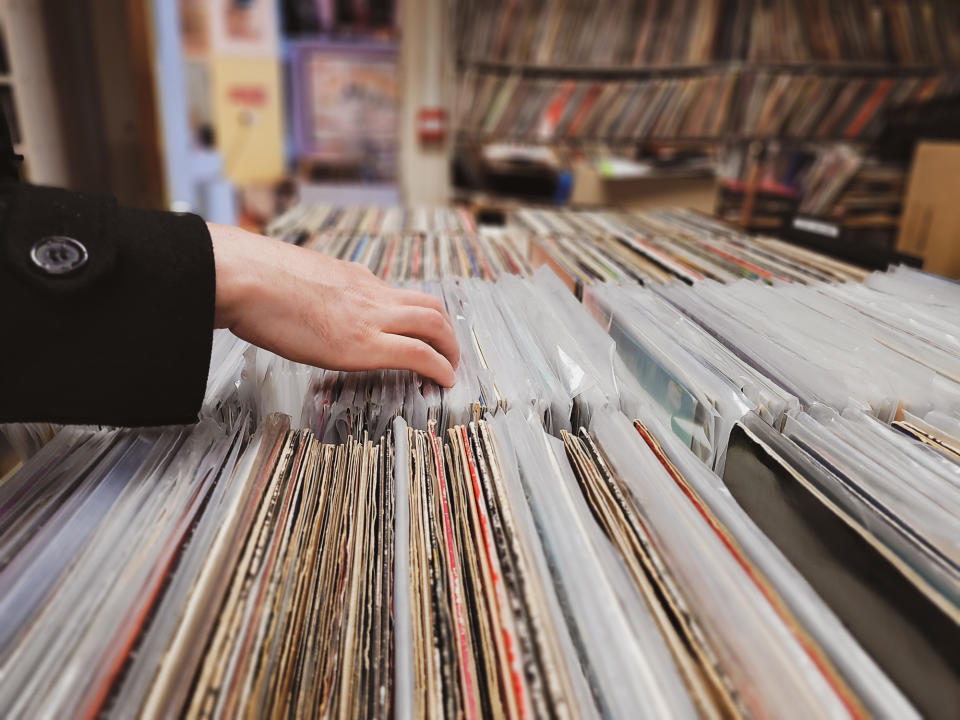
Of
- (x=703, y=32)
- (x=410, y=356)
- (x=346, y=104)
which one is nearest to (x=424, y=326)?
(x=410, y=356)

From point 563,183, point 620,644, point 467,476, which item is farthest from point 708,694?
point 563,183

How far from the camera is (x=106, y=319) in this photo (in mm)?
427

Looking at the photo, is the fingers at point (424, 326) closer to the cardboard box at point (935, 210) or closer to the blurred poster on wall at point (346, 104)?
the cardboard box at point (935, 210)

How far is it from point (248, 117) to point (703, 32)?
3.94 meters

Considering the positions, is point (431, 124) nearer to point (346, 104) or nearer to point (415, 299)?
point (346, 104)

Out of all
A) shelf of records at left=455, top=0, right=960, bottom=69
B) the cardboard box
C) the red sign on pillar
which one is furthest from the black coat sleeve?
shelf of records at left=455, top=0, right=960, bottom=69

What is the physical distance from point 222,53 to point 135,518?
574 cm

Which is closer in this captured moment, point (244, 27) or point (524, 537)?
point (524, 537)

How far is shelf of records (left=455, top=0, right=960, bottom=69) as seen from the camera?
305cm

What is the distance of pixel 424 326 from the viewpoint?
1.87 ft

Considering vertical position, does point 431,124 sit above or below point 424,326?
above

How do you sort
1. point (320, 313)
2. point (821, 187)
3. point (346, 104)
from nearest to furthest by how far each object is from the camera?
point (320, 313), point (821, 187), point (346, 104)

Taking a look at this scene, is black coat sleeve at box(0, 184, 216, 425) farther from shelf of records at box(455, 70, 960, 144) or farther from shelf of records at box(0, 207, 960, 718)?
shelf of records at box(455, 70, 960, 144)

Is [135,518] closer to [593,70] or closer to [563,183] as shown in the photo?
[563,183]
